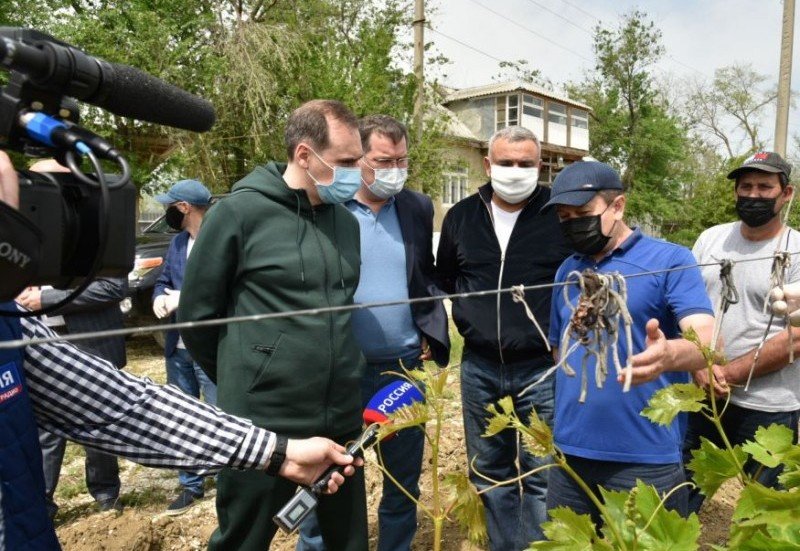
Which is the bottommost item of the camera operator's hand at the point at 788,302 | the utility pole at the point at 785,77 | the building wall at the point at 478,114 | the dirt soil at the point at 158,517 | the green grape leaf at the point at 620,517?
the dirt soil at the point at 158,517

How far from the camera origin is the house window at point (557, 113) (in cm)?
3181

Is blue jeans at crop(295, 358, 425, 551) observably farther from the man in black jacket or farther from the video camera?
the video camera

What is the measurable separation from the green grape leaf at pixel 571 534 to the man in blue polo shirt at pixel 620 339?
38.4 inches

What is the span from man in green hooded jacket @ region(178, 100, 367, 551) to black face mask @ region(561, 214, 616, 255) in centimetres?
81

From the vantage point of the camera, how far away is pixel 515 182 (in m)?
2.91

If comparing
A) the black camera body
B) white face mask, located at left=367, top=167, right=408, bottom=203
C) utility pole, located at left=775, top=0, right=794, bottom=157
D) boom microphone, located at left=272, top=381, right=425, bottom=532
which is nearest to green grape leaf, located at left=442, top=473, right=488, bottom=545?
boom microphone, located at left=272, top=381, right=425, bottom=532

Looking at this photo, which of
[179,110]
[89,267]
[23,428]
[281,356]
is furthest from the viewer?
[281,356]

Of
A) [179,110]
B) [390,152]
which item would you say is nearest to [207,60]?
[390,152]

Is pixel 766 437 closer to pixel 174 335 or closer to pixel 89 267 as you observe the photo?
pixel 89 267

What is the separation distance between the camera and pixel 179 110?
1126 millimetres

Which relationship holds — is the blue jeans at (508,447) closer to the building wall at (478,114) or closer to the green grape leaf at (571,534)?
the green grape leaf at (571,534)

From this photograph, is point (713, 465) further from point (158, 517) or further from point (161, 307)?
point (161, 307)

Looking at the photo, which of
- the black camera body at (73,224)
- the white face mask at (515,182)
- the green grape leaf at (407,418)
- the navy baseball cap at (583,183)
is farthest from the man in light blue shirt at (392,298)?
the black camera body at (73,224)

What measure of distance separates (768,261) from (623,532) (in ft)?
6.98
